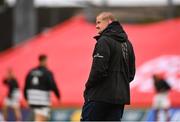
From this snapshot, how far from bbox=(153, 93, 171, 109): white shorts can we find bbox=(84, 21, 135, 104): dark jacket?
866 centimetres

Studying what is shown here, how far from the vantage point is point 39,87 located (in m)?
14.6

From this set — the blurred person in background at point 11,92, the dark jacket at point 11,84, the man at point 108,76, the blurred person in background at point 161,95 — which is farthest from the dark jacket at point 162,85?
the man at point 108,76

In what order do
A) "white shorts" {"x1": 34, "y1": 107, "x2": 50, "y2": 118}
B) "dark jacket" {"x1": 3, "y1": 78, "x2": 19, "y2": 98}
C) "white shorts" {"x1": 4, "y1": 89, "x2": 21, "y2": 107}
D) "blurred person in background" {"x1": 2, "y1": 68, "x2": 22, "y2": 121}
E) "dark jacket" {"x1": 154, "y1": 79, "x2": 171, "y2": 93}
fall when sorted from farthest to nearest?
"dark jacket" {"x1": 3, "y1": 78, "x2": 19, "y2": 98} < "white shorts" {"x1": 4, "y1": 89, "x2": 21, "y2": 107} < "blurred person in background" {"x1": 2, "y1": 68, "x2": 22, "y2": 121} < "dark jacket" {"x1": 154, "y1": 79, "x2": 171, "y2": 93} < "white shorts" {"x1": 34, "y1": 107, "x2": 50, "y2": 118}

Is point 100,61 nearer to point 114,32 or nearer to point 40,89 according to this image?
point 114,32

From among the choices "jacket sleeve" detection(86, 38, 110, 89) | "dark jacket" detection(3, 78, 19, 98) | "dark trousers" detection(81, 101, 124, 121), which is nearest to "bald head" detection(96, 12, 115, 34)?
"jacket sleeve" detection(86, 38, 110, 89)

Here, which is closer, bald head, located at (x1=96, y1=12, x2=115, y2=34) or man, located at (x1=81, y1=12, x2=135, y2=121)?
man, located at (x1=81, y1=12, x2=135, y2=121)

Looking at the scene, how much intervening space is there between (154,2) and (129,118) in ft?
Answer: 29.2

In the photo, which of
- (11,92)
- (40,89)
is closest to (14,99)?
(11,92)

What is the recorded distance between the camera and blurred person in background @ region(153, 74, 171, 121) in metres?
17.1

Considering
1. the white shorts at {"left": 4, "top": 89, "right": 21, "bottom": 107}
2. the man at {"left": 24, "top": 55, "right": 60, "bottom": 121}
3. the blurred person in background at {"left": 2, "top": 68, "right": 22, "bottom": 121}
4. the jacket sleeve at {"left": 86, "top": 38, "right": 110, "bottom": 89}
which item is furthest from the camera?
the white shorts at {"left": 4, "top": 89, "right": 21, "bottom": 107}

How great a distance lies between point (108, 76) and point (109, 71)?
55mm

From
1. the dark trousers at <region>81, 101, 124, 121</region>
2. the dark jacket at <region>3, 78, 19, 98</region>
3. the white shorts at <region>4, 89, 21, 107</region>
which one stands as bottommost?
the white shorts at <region>4, 89, 21, 107</region>

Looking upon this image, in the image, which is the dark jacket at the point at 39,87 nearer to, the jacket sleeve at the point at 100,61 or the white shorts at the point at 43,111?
the white shorts at the point at 43,111

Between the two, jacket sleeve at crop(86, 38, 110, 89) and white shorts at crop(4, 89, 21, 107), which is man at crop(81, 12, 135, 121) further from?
white shorts at crop(4, 89, 21, 107)
